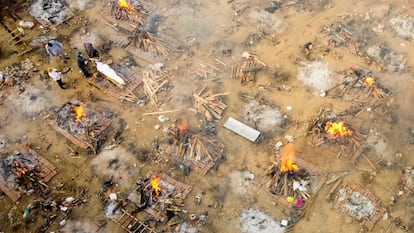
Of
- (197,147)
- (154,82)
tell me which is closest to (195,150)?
(197,147)

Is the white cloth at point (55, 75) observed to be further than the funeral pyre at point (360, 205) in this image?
Yes

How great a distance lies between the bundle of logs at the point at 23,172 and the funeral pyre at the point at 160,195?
3.02 meters

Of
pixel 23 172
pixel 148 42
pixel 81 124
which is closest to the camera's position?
pixel 23 172

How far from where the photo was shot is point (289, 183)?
455 inches

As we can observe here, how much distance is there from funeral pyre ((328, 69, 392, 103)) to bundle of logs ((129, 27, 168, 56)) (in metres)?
6.35

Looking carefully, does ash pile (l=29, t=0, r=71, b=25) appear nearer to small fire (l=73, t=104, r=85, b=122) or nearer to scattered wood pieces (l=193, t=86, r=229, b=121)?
small fire (l=73, t=104, r=85, b=122)

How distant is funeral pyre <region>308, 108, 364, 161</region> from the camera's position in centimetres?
1206

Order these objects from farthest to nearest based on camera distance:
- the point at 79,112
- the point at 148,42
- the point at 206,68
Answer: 1. the point at 148,42
2. the point at 206,68
3. the point at 79,112

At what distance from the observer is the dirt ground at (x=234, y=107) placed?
1141 centimetres

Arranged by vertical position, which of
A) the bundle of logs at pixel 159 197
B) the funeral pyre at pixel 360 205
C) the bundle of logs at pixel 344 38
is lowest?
the bundle of logs at pixel 159 197

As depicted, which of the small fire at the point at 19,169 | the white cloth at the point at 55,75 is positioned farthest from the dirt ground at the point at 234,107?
the small fire at the point at 19,169

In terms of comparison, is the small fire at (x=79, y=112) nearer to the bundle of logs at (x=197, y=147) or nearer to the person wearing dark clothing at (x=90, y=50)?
the person wearing dark clothing at (x=90, y=50)

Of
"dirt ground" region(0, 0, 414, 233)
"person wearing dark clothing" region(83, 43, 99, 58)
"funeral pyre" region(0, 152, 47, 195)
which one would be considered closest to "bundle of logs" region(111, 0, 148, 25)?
"dirt ground" region(0, 0, 414, 233)

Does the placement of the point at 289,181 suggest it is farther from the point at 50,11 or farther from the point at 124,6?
the point at 50,11
